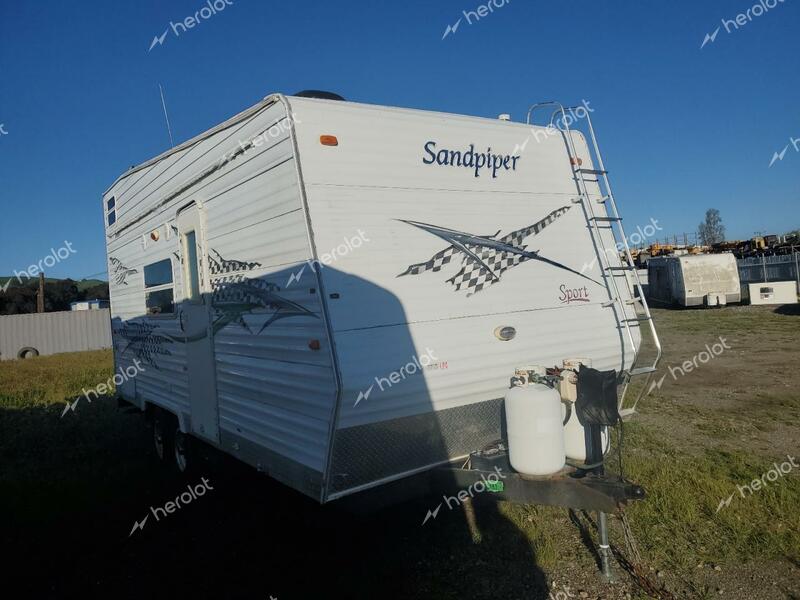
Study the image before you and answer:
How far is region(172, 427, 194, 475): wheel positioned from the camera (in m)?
6.22

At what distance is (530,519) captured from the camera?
15.4 ft

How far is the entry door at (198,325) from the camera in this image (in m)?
5.11

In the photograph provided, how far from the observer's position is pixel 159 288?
6312mm

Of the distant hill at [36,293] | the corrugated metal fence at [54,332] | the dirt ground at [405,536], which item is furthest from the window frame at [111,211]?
the distant hill at [36,293]

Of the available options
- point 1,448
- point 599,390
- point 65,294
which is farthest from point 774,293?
point 65,294

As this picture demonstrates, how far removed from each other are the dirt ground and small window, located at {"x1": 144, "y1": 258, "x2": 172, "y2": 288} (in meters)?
2.01

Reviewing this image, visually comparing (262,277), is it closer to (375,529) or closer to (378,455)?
(378,455)

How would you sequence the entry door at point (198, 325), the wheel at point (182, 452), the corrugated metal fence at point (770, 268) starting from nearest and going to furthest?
the entry door at point (198, 325) → the wheel at point (182, 452) → the corrugated metal fence at point (770, 268)

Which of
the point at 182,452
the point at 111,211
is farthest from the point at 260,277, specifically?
the point at 111,211

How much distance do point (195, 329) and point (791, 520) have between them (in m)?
5.12

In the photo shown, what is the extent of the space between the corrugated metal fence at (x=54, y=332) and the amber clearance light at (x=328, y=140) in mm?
30105

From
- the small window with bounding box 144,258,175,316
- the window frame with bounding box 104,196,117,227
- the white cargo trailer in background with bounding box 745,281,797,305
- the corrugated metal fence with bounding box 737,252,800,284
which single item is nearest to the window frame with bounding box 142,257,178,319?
→ the small window with bounding box 144,258,175,316

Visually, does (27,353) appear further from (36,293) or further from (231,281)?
(231,281)

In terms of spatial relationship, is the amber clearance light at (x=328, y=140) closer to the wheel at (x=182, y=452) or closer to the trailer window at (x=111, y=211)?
the wheel at (x=182, y=452)
